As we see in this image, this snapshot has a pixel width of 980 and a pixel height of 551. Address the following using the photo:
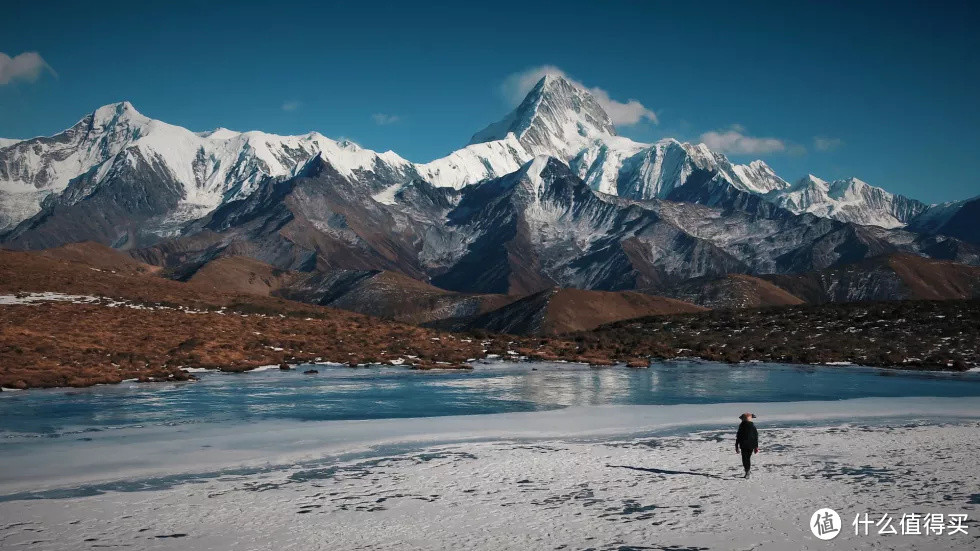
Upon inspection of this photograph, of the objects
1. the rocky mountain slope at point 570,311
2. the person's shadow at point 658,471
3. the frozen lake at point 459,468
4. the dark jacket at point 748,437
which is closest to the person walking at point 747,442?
the dark jacket at point 748,437

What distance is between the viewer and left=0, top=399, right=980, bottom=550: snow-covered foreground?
1684 cm

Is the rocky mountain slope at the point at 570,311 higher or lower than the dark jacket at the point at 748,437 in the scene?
higher

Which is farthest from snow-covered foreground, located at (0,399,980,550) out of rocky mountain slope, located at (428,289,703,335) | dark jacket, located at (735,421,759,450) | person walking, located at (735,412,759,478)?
rocky mountain slope, located at (428,289,703,335)

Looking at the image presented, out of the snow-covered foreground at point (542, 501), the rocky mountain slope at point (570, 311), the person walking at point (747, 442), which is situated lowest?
the snow-covered foreground at point (542, 501)

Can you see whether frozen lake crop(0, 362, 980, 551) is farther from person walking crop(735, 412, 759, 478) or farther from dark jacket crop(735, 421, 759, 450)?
dark jacket crop(735, 421, 759, 450)

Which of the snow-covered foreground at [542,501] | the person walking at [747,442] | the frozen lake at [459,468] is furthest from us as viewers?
the person walking at [747,442]

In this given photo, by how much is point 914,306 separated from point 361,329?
55.9 meters

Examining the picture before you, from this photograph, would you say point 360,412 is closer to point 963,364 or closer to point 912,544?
point 912,544

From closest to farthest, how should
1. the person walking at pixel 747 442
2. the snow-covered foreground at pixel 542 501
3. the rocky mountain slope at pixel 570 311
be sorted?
1. the snow-covered foreground at pixel 542 501
2. the person walking at pixel 747 442
3. the rocky mountain slope at pixel 570 311

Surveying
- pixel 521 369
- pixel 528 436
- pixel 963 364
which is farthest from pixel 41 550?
pixel 963 364

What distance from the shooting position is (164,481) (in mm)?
21938

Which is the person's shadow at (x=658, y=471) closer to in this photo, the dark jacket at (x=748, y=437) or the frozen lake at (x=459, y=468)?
the frozen lake at (x=459, y=468)

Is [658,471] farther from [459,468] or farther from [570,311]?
[570,311]

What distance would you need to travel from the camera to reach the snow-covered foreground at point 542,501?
16.8m
